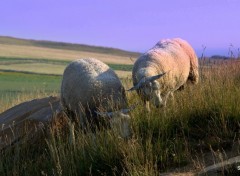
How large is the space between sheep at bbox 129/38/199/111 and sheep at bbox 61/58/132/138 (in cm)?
44

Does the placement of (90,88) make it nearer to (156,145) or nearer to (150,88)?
(150,88)

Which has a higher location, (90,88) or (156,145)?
(90,88)

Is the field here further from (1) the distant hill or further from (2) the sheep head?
(1) the distant hill

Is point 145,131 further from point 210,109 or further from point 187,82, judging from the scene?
point 187,82

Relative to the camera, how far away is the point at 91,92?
8.77m

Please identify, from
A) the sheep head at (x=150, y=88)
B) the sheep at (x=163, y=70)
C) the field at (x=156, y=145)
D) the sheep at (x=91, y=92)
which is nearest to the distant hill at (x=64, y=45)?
the sheep at (x=163, y=70)

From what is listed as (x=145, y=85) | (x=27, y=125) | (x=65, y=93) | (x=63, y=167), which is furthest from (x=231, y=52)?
(x=63, y=167)

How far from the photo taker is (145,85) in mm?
8523

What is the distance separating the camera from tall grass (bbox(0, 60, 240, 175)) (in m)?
6.68

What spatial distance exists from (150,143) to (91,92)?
228 centimetres

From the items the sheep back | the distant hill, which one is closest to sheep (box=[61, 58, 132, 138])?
the sheep back

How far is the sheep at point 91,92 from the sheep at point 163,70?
443 millimetres

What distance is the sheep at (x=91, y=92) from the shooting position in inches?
329

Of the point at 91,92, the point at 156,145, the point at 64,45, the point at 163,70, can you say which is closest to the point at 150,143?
the point at 156,145
